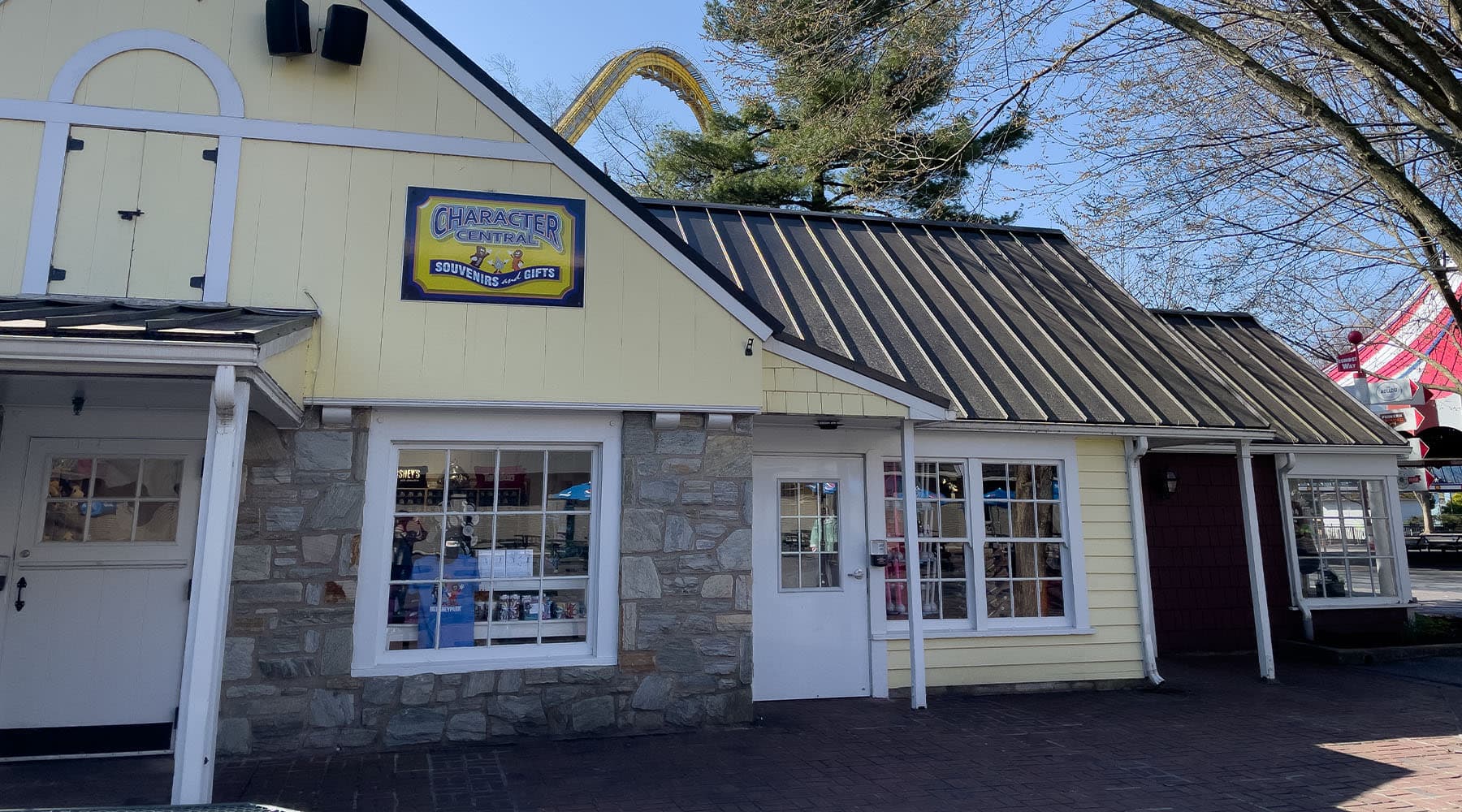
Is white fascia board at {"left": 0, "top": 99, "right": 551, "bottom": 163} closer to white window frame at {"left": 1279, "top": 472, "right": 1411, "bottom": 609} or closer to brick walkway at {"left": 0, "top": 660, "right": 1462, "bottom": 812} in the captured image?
brick walkway at {"left": 0, "top": 660, "right": 1462, "bottom": 812}

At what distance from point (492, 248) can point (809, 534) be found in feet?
11.8

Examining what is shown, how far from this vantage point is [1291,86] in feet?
20.5

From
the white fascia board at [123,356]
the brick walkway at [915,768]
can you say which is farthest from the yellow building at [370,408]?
the brick walkway at [915,768]

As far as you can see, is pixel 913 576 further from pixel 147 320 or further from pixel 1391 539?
pixel 1391 539

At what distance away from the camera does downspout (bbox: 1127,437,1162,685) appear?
8.29 meters

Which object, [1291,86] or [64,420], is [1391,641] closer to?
[1291,86]

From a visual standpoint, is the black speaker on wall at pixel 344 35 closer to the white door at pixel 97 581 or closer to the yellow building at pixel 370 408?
the yellow building at pixel 370 408

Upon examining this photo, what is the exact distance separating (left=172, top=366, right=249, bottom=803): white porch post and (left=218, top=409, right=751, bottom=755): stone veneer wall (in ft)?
4.00

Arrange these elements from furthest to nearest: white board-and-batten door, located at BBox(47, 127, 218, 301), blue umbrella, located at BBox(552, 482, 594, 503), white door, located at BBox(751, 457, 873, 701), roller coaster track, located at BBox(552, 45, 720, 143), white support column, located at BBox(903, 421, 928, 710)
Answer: roller coaster track, located at BBox(552, 45, 720, 143)
white door, located at BBox(751, 457, 873, 701)
white support column, located at BBox(903, 421, 928, 710)
blue umbrella, located at BBox(552, 482, 594, 503)
white board-and-batten door, located at BBox(47, 127, 218, 301)

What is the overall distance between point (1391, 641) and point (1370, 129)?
653 cm

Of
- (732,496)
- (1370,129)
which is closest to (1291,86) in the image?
(1370,129)

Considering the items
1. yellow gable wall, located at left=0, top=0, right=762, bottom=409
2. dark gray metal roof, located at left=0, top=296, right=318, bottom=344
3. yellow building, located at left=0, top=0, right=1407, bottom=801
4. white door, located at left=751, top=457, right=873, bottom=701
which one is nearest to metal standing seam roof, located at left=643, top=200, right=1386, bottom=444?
white door, located at left=751, top=457, right=873, bottom=701

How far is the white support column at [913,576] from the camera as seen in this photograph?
283 inches

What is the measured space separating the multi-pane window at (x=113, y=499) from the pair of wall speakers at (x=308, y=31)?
297 cm
